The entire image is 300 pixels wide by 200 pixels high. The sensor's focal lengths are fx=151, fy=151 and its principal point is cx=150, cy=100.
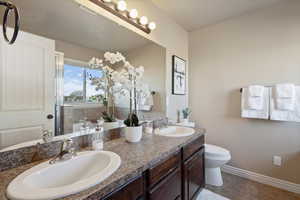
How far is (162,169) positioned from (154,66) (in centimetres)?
128

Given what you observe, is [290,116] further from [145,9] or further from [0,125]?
[0,125]

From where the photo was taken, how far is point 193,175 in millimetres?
1557

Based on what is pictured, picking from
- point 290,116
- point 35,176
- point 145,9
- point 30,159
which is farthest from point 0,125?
point 290,116

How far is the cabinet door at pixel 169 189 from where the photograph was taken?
3.33 ft

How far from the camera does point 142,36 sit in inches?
70.7

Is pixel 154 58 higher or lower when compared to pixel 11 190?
higher

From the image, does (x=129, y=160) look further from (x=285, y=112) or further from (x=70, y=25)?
(x=285, y=112)

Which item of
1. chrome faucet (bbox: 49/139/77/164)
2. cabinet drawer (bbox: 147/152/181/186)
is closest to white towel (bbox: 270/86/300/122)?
cabinet drawer (bbox: 147/152/181/186)

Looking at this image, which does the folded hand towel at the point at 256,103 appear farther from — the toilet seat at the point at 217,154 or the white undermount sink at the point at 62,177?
the white undermount sink at the point at 62,177

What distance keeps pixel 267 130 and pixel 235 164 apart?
0.70 metres

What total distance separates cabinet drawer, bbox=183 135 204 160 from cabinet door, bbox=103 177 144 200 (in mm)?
614

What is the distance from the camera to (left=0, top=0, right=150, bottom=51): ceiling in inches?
37.9

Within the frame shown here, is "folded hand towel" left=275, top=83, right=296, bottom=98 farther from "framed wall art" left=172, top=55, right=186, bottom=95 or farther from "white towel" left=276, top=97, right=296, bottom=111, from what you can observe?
"framed wall art" left=172, top=55, right=186, bottom=95

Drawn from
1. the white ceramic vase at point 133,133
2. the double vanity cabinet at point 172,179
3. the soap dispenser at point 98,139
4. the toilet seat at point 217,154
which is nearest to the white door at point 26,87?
the soap dispenser at point 98,139
